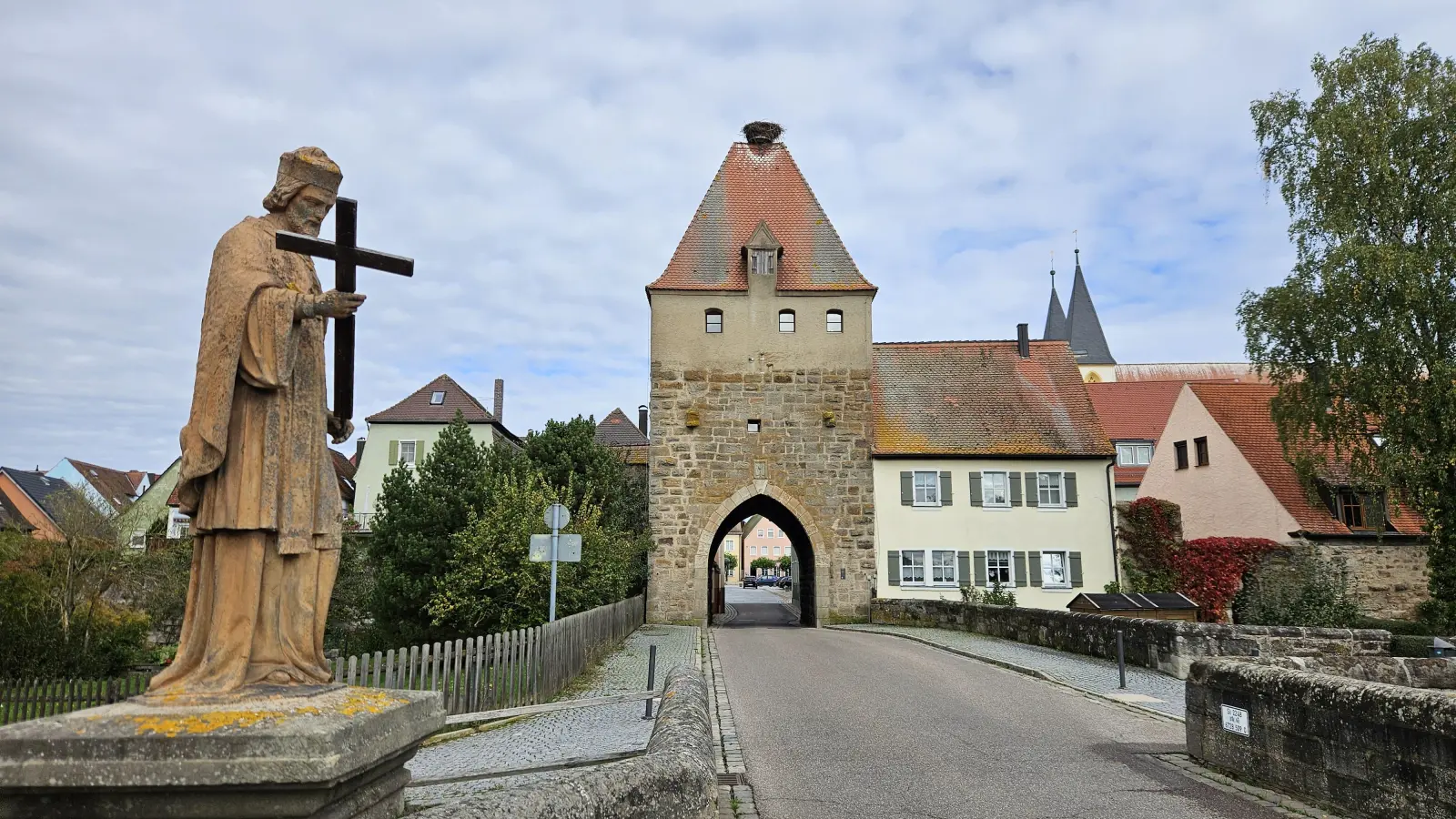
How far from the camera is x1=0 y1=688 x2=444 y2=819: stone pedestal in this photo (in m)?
3.11

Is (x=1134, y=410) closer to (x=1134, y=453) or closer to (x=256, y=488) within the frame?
(x=1134, y=453)

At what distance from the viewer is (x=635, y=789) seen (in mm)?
4062

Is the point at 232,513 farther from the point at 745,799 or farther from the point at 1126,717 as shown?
the point at 1126,717

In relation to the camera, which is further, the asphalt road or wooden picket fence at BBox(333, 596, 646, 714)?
wooden picket fence at BBox(333, 596, 646, 714)

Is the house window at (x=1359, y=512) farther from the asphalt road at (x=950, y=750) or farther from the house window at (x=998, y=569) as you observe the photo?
the asphalt road at (x=950, y=750)

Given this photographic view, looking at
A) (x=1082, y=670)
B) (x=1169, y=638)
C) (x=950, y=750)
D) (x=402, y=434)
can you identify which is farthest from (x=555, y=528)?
(x=402, y=434)

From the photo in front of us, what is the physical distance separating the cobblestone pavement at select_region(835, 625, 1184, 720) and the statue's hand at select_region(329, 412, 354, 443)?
969 centimetres

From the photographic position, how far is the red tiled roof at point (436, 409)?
1726 inches

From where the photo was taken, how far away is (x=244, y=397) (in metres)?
3.99

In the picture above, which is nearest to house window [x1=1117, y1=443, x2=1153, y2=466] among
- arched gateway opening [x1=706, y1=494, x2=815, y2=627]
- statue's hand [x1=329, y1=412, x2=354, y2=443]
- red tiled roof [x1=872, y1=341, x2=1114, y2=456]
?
red tiled roof [x1=872, y1=341, x2=1114, y2=456]

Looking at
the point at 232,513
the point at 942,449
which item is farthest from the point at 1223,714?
the point at 942,449

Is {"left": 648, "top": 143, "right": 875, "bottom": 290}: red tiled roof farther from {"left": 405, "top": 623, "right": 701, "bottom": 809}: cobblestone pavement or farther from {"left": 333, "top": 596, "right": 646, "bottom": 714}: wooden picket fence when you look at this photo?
{"left": 405, "top": 623, "right": 701, "bottom": 809}: cobblestone pavement

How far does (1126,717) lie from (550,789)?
9.10 m

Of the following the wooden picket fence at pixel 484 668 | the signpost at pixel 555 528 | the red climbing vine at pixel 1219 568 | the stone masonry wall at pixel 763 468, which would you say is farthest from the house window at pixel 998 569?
the signpost at pixel 555 528
